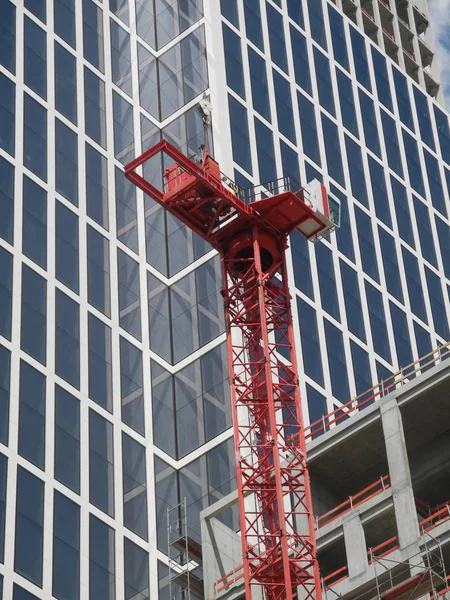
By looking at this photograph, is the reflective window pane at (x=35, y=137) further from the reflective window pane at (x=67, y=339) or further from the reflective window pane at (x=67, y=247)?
the reflective window pane at (x=67, y=339)

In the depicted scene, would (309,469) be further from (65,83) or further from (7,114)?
(65,83)

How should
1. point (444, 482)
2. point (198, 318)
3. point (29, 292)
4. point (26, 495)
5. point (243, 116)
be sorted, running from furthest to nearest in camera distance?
1. point (243, 116)
2. point (198, 318)
3. point (29, 292)
4. point (26, 495)
5. point (444, 482)

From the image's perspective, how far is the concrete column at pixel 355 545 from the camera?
5884 cm

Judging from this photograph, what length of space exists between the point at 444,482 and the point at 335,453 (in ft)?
16.0

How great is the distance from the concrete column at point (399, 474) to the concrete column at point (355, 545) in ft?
6.12

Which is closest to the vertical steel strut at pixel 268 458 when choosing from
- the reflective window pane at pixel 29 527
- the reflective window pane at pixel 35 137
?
the reflective window pane at pixel 29 527

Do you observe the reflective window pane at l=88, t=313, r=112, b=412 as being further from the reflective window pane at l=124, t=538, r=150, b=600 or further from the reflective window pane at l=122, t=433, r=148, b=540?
the reflective window pane at l=124, t=538, r=150, b=600

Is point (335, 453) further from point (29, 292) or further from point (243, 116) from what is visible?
point (243, 116)

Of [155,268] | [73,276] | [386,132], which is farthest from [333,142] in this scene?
[73,276]

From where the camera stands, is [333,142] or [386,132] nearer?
[333,142]

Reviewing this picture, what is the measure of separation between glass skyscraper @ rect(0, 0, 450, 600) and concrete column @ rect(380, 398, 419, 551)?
68.3ft

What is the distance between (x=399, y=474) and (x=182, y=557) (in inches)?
961

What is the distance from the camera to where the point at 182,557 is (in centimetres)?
8125

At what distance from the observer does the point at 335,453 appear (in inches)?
2559
